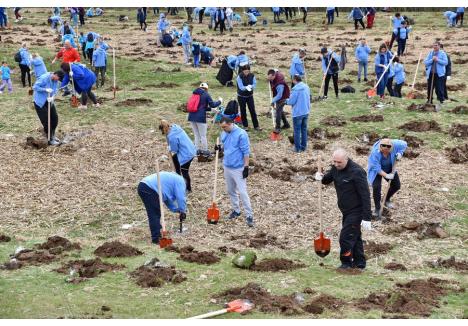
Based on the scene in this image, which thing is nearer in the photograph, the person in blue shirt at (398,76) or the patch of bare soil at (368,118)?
the patch of bare soil at (368,118)

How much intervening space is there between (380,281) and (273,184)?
6322mm

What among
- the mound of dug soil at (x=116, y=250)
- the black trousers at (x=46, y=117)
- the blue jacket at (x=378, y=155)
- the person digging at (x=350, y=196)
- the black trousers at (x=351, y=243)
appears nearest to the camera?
the person digging at (x=350, y=196)

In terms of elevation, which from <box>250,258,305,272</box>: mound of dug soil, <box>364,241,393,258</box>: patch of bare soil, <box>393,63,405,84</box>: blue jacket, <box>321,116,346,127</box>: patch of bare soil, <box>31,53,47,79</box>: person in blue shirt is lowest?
<box>364,241,393,258</box>: patch of bare soil

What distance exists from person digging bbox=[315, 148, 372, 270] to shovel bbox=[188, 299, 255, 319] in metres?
2.11

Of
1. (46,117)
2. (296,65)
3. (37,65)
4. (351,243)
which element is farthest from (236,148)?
(37,65)

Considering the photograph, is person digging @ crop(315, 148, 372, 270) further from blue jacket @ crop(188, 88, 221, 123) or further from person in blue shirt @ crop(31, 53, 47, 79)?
person in blue shirt @ crop(31, 53, 47, 79)

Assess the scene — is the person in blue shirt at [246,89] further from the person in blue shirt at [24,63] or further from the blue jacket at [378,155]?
the person in blue shirt at [24,63]

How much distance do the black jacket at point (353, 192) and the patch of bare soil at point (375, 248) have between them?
1.64m

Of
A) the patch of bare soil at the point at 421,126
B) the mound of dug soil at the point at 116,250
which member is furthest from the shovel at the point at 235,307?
the patch of bare soil at the point at 421,126

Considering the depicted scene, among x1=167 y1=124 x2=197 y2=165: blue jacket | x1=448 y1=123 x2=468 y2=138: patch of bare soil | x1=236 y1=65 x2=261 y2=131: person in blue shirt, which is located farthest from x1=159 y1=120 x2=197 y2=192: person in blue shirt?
x1=448 y1=123 x2=468 y2=138: patch of bare soil

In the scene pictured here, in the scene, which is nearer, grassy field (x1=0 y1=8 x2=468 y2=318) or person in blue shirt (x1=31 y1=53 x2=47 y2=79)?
grassy field (x1=0 y1=8 x2=468 y2=318)

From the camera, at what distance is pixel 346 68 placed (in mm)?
31219

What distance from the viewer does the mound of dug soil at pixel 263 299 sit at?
32.2ft

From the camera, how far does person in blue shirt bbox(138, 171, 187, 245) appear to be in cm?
1323
